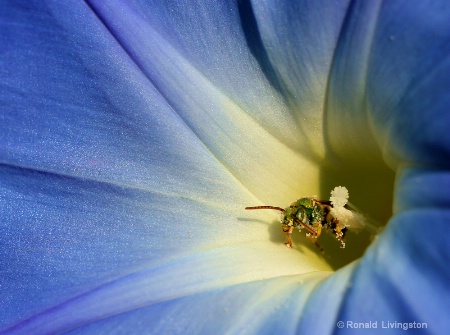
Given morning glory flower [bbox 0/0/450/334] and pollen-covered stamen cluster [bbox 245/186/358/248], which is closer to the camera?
morning glory flower [bbox 0/0/450/334]

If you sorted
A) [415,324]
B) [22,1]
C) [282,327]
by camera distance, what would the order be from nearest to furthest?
1. [415,324]
2. [282,327]
3. [22,1]

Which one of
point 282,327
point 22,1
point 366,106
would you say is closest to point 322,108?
point 366,106

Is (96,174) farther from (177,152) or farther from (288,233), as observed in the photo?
(288,233)

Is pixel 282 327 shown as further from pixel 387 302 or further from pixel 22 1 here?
pixel 22 1

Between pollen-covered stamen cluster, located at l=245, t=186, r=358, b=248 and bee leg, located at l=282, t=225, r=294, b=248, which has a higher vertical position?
pollen-covered stamen cluster, located at l=245, t=186, r=358, b=248

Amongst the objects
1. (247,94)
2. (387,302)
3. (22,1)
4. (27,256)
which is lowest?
(27,256)
